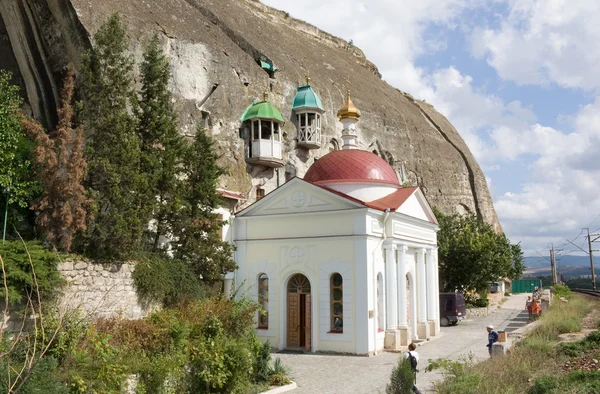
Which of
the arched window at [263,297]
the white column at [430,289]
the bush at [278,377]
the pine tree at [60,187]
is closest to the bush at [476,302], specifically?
the white column at [430,289]

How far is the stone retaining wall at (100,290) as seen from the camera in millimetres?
15312

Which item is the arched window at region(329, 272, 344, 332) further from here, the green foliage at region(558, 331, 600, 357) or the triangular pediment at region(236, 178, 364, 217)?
the green foliage at region(558, 331, 600, 357)

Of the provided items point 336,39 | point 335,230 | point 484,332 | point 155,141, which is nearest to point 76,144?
point 155,141

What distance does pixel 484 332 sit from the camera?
2858 centimetres

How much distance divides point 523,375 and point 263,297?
1282 centimetres

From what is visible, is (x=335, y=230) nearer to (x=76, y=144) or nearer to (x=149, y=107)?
(x=149, y=107)

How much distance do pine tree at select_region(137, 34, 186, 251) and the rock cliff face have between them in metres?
8.46

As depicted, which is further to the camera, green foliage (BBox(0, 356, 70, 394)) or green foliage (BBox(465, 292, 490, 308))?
green foliage (BBox(465, 292, 490, 308))

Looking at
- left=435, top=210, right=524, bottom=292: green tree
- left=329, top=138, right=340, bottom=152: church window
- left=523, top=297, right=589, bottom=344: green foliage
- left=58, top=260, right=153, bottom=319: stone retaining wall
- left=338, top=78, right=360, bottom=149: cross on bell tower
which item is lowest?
left=523, top=297, right=589, bottom=344: green foliage

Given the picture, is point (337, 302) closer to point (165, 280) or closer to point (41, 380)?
point (165, 280)

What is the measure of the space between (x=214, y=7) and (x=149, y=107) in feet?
76.0

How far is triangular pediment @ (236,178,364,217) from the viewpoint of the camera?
22531 mm

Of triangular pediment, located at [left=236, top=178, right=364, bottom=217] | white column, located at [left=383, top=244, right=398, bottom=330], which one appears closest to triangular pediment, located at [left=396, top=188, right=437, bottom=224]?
white column, located at [left=383, top=244, right=398, bottom=330]

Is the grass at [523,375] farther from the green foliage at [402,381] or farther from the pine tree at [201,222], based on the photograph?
the pine tree at [201,222]
